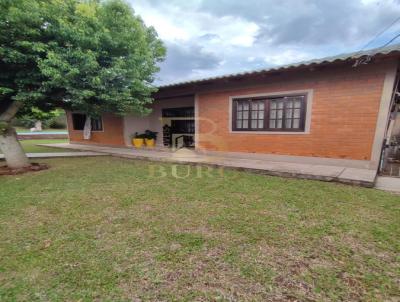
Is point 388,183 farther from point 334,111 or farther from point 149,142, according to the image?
point 149,142

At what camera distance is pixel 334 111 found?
212 inches

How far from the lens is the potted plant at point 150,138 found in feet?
33.3

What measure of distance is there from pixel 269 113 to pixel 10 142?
7.82 meters

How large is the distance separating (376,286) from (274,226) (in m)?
1.14

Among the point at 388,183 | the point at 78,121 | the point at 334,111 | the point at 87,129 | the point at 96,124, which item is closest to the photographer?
the point at 388,183

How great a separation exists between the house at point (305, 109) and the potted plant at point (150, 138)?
2.54m

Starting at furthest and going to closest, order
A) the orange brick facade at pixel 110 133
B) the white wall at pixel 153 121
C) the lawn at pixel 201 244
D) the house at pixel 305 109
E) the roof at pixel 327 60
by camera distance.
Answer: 1. the orange brick facade at pixel 110 133
2. the white wall at pixel 153 121
3. the house at pixel 305 109
4. the roof at pixel 327 60
5. the lawn at pixel 201 244

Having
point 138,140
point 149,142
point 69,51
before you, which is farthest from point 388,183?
point 138,140

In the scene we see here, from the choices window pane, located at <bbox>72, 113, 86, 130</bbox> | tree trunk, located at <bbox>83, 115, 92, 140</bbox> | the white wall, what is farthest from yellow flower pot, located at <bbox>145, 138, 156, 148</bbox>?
window pane, located at <bbox>72, 113, 86, 130</bbox>

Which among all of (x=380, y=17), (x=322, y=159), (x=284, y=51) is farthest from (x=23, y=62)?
(x=284, y=51)

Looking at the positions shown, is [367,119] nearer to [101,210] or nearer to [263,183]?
[263,183]

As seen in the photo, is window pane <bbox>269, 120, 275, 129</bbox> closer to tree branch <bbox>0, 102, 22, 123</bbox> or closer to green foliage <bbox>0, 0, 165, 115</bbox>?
green foliage <bbox>0, 0, 165, 115</bbox>

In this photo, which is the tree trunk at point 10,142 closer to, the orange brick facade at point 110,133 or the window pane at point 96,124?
the orange brick facade at point 110,133

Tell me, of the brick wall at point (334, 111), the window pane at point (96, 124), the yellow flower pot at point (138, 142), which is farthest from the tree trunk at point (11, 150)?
the brick wall at point (334, 111)
